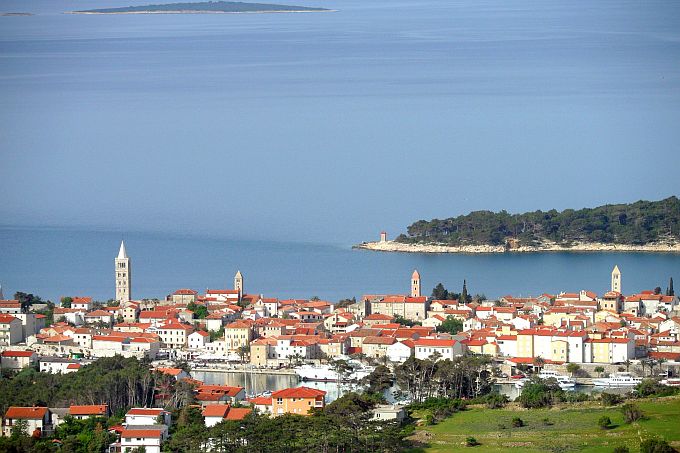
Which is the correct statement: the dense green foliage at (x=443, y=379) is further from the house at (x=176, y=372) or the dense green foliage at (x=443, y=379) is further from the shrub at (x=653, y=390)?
the house at (x=176, y=372)

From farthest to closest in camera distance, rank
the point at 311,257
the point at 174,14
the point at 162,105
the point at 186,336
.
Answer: the point at 174,14, the point at 162,105, the point at 311,257, the point at 186,336

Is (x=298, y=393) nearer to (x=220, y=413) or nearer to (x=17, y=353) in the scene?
(x=220, y=413)

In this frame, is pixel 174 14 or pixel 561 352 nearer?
pixel 561 352

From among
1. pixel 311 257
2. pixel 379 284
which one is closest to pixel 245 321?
pixel 379 284

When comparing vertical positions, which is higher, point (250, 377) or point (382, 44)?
point (382, 44)

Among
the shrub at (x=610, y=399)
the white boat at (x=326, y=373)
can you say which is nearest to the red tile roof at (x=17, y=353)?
the white boat at (x=326, y=373)

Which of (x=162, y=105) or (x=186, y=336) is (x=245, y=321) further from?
(x=162, y=105)
